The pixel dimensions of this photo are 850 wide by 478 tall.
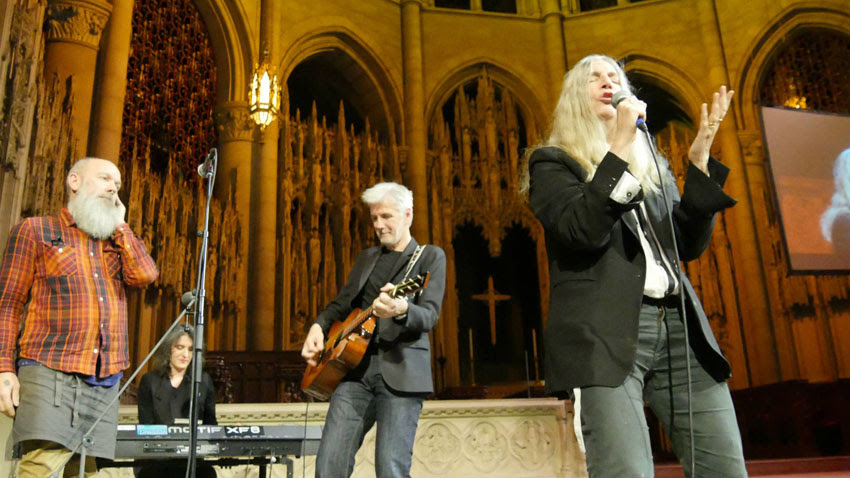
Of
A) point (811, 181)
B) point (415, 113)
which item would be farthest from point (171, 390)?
point (415, 113)

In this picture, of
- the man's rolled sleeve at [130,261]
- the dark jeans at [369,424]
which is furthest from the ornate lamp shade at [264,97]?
the dark jeans at [369,424]

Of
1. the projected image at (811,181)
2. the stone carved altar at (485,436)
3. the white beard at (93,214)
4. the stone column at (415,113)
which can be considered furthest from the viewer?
the stone column at (415,113)

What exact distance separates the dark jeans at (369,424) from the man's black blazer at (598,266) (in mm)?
1093

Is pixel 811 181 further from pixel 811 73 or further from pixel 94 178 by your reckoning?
pixel 94 178

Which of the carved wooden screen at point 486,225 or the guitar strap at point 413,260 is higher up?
the carved wooden screen at point 486,225

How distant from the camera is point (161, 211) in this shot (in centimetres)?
945

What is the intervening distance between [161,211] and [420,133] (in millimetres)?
5869

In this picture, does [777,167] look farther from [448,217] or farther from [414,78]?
[414,78]

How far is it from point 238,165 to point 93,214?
28.8 feet

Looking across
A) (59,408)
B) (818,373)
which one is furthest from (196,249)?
(818,373)

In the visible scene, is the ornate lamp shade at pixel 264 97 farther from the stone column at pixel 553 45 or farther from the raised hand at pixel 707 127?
the raised hand at pixel 707 127

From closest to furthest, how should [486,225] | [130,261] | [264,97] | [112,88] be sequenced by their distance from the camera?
[130,261] → [112,88] → [264,97] → [486,225]

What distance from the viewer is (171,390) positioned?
16.3ft

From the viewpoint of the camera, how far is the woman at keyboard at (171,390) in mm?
4863
